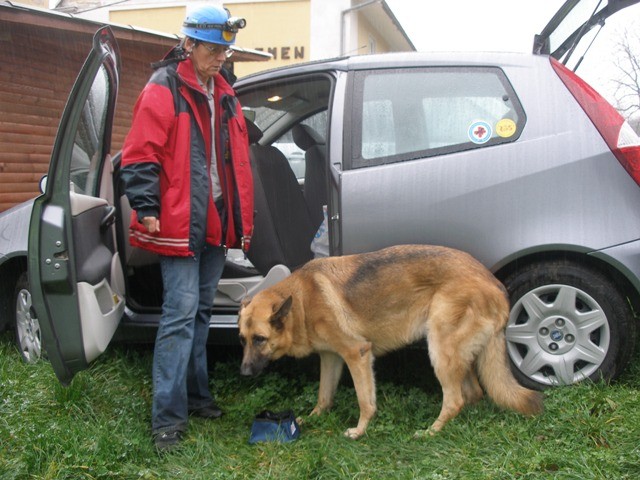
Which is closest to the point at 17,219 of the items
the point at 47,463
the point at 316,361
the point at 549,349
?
the point at 47,463

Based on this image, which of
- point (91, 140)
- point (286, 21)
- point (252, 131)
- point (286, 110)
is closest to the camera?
point (91, 140)

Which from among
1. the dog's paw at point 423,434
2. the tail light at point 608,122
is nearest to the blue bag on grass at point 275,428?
the dog's paw at point 423,434

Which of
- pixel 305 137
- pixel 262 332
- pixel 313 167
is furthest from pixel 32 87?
pixel 262 332

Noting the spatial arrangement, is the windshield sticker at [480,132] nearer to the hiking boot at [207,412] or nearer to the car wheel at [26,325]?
the hiking boot at [207,412]

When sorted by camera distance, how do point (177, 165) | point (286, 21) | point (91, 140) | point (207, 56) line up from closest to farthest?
point (177, 165) < point (207, 56) < point (91, 140) < point (286, 21)

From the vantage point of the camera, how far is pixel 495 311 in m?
3.12

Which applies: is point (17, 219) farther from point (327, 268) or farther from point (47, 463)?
point (327, 268)

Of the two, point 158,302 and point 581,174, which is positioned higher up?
point 581,174

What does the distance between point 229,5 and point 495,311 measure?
63.8 ft

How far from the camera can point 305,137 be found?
4699 millimetres

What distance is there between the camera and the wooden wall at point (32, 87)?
782 centimetres

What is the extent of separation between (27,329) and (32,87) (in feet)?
16.6

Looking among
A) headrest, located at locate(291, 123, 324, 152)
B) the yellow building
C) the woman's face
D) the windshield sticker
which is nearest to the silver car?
the windshield sticker

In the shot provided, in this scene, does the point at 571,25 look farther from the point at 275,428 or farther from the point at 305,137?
the point at 275,428
